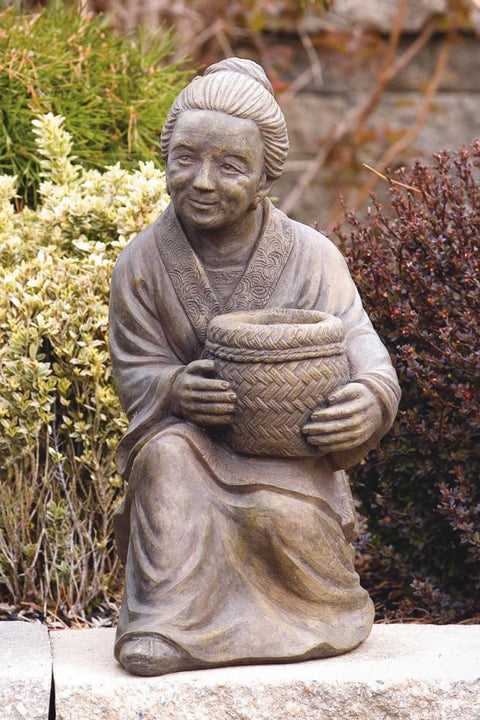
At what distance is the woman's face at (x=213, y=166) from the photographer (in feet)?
12.6

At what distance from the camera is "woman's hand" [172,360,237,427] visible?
376cm

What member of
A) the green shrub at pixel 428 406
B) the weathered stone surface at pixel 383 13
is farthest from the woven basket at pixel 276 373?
the weathered stone surface at pixel 383 13

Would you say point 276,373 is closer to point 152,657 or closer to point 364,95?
point 152,657

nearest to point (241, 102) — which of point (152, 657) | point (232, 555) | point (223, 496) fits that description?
point (223, 496)

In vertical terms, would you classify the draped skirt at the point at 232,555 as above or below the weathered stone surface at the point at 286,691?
above

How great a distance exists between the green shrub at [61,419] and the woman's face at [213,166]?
49.3 inches

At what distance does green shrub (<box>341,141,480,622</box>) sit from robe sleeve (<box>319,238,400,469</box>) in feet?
2.61

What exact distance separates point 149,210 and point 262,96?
1577 millimetres

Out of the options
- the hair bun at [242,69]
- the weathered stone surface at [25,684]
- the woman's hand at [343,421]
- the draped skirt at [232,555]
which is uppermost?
the hair bun at [242,69]

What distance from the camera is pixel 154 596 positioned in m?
3.78

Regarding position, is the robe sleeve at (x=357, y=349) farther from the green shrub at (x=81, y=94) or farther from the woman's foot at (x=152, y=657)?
the green shrub at (x=81, y=94)

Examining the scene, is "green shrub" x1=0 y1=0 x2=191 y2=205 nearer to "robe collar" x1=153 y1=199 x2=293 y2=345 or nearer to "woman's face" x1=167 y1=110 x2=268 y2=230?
"robe collar" x1=153 y1=199 x2=293 y2=345

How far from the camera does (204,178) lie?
3.84 m

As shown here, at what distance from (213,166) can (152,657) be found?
1328 mm
